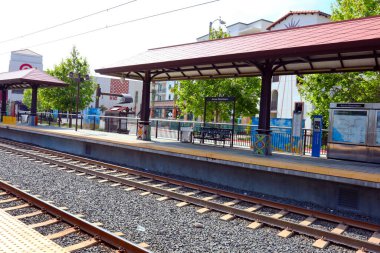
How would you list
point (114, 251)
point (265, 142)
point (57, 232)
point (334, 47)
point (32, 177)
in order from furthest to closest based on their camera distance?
point (265, 142) < point (32, 177) < point (334, 47) < point (57, 232) < point (114, 251)

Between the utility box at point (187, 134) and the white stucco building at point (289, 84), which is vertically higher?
the white stucco building at point (289, 84)

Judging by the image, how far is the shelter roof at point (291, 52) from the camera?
9.28 m

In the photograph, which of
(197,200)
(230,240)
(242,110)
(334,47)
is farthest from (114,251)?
(242,110)

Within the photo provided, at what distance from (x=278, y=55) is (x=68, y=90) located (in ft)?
100

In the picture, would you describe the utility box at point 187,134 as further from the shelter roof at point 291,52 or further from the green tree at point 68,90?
the green tree at point 68,90

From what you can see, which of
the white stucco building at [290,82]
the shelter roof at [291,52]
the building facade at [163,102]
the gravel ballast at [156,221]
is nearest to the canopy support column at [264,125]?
the shelter roof at [291,52]

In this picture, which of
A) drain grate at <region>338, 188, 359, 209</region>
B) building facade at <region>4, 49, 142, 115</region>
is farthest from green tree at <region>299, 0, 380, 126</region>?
building facade at <region>4, 49, 142, 115</region>

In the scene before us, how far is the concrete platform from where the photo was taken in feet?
27.9

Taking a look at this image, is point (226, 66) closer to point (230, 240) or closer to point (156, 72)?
point (156, 72)

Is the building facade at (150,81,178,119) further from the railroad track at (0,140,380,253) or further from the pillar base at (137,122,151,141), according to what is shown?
the railroad track at (0,140,380,253)

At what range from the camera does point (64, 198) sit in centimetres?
848

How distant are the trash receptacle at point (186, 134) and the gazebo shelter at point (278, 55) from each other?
2672 mm

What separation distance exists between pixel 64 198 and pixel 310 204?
6.42 meters

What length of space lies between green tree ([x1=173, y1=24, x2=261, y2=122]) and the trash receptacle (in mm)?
10304
